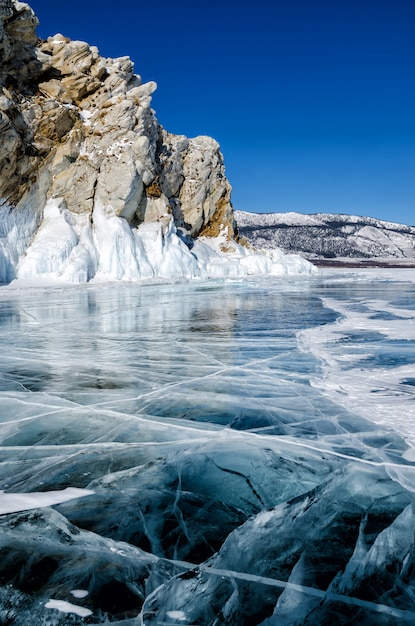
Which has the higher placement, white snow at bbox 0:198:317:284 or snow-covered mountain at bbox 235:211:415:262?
snow-covered mountain at bbox 235:211:415:262

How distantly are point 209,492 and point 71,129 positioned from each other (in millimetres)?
30389

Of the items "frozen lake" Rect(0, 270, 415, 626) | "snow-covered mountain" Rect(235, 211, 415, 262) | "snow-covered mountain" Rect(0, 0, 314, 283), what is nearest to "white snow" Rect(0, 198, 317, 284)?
"snow-covered mountain" Rect(0, 0, 314, 283)

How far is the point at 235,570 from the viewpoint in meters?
1.79

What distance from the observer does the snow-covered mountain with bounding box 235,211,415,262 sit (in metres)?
102

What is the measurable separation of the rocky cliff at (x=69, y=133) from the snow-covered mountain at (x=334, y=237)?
211ft

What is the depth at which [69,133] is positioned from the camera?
28.4 m

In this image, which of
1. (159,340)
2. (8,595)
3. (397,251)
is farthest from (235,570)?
(397,251)

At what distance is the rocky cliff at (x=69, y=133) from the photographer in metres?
24.1

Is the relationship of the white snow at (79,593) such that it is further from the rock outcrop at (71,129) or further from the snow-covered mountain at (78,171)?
the rock outcrop at (71,129)

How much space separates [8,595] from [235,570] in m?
0.83

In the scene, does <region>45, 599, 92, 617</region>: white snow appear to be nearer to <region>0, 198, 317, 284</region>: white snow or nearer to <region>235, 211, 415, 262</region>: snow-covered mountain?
<region>0, 198, 317, 284</region>: white snow

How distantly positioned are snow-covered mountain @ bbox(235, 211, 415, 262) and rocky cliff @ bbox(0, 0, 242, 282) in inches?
2537

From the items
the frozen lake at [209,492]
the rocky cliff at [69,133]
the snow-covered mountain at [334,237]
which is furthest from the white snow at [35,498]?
the snow-covered mountain at [334,237]

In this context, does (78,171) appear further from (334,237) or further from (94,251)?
(334,237)
